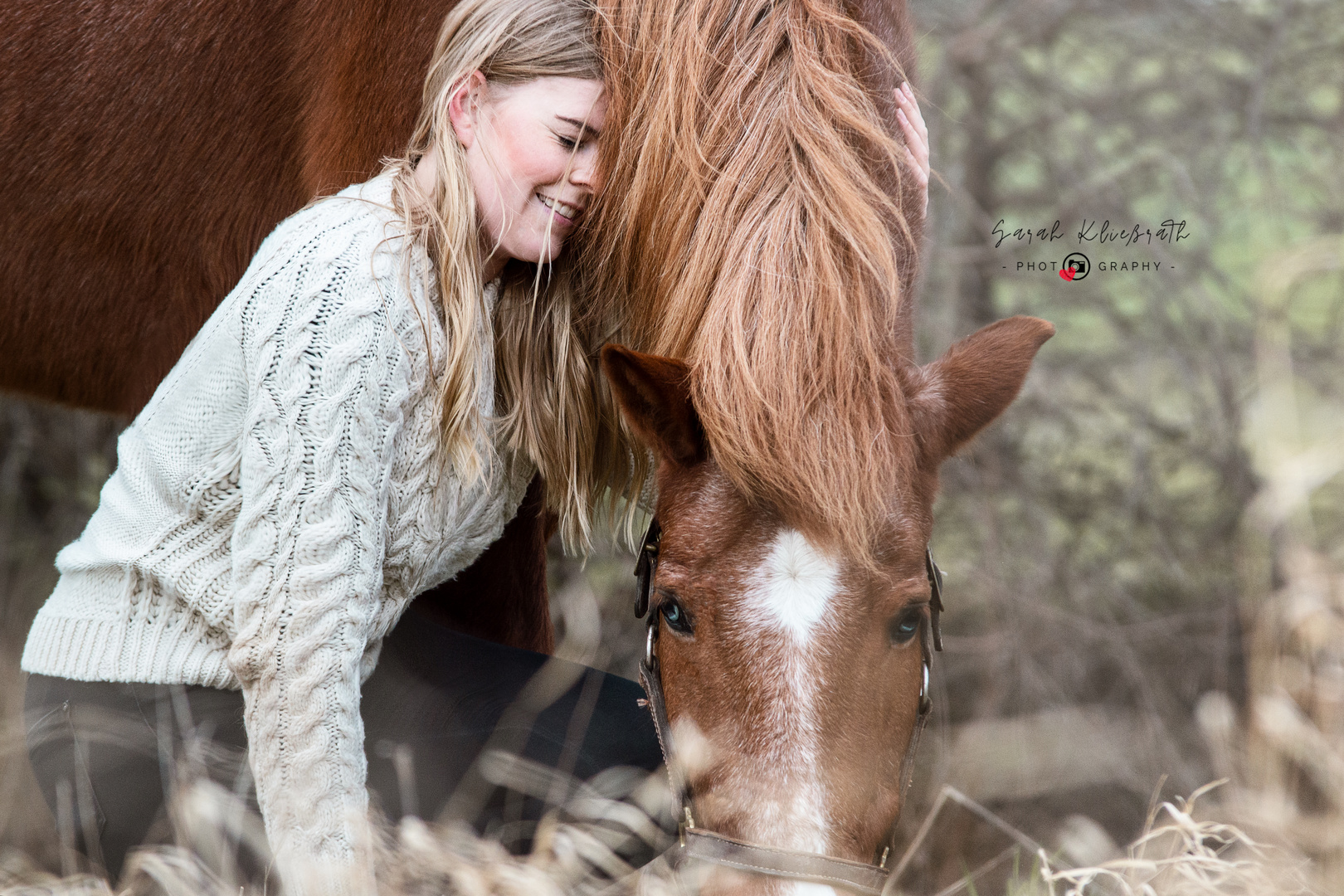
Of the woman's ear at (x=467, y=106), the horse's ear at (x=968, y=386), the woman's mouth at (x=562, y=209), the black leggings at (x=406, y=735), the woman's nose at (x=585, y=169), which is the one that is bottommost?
the black leggings at (x=406, y=735)

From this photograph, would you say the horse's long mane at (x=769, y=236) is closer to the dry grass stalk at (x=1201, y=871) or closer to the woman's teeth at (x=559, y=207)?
the woman's teeth at (x=559, y=207)

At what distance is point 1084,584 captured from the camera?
140 inches

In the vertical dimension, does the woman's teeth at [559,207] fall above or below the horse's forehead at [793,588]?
above

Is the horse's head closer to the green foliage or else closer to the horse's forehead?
the horse's forehead

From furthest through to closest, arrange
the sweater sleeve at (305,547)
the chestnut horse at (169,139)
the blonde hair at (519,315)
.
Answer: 1. the chestnut horse at (169,139)
2. the blonde hair at (519,315)
3. the sweater sleeve at (305,547)

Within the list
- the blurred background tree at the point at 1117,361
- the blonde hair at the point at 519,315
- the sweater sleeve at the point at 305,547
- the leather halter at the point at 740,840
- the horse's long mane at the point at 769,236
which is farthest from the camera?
the blurred background tree at the point at 1117,361

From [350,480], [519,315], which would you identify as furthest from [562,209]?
[350,480]

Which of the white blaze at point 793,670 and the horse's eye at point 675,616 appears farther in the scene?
the horse's eye at point 675,616

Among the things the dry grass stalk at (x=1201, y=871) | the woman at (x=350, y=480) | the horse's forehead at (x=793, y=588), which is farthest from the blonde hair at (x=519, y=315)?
the dry grass stalk at (x=1201, y=871)

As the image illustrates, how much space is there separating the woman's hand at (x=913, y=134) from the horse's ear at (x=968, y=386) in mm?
299

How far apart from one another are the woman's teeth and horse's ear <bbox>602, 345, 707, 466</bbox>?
1.40 feet

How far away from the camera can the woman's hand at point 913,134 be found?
177cm

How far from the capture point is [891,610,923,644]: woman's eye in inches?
57.1

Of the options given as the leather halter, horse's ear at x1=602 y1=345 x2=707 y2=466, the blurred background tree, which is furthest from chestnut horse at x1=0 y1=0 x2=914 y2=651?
the blurred background tree
